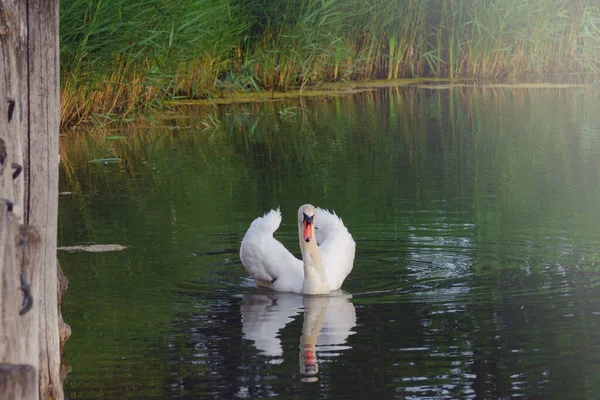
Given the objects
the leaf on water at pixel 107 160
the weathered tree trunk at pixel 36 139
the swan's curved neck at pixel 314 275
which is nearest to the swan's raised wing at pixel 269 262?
the swan's curved neck at pixel 314 275

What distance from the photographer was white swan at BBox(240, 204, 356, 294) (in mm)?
6727

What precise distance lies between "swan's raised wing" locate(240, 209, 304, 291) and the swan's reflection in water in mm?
83

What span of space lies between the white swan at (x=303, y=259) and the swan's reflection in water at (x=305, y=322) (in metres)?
0.08

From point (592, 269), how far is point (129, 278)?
2.75 metres

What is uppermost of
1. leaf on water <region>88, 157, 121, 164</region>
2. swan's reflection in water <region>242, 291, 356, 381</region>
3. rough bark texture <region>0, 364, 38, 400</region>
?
leaf on water <region>88, 157, 121, 164</region>

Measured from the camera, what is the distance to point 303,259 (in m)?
6.77

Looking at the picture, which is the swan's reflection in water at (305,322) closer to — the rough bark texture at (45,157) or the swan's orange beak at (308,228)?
the swan's orange beak at (308,228)

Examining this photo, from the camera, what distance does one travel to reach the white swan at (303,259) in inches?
265

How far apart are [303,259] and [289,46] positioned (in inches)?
433

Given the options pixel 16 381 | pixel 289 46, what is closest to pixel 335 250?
pixel 16 381

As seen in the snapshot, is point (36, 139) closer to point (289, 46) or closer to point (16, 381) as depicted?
point (16, 381)

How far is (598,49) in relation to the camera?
20.1m

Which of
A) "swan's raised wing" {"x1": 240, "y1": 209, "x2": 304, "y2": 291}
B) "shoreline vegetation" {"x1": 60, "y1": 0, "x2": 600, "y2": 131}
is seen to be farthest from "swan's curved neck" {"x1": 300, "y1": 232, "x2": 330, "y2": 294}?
"shoreline vegetation" {"x1": 60, "y1": 0, "x2": 600, "y2": 131}

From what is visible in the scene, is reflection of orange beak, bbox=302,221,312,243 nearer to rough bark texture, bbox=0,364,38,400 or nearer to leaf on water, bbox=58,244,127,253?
leaf on water, bbox=58,244,127,253
